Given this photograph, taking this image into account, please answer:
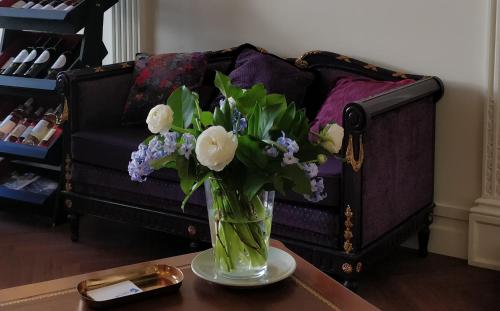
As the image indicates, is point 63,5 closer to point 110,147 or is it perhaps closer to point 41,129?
point 41,129

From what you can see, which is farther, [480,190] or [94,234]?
[94,234]

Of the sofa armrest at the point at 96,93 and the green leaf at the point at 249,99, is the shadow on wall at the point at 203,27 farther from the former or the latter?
the green leaf at the point at 249,99

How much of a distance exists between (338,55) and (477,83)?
0.62m

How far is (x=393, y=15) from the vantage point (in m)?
3.30

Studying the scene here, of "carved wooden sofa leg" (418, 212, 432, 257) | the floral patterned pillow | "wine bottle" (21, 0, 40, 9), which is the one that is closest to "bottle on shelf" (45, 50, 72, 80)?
"wine bottle" (21, 0, 40, 9)

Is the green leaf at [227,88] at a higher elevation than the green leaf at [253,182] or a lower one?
higher

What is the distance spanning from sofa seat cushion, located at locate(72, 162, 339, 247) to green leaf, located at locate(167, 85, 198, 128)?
1.04 meters

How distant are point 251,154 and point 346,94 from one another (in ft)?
5.03

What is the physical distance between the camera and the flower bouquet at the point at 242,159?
165 cm

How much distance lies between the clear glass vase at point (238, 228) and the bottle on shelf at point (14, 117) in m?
2.28

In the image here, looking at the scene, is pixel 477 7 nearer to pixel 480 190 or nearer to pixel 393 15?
pixel 393 15

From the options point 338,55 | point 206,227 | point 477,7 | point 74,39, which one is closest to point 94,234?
point 206,227

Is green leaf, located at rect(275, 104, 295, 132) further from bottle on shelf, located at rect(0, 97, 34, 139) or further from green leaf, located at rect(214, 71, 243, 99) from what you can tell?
bottle on shelf, located at rect(0, 97, 34, 139)

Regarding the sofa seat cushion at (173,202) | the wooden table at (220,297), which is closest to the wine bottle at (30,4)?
the sofa seat cushion at (173,202)
